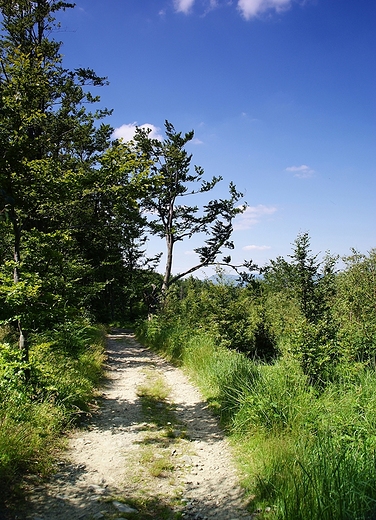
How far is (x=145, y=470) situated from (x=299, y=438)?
76.5 inches

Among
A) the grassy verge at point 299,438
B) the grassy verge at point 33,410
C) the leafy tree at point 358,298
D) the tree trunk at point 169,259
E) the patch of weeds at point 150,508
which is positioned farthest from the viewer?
the tree trunk at point 169,259

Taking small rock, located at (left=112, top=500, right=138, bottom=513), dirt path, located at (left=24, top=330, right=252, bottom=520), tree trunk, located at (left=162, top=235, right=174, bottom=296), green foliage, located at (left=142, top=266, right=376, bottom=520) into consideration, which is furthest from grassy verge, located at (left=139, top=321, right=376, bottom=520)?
tree trunk, located at (left=162, top=235, right=174, bottom=296)

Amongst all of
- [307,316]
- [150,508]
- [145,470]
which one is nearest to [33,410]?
[145,470]

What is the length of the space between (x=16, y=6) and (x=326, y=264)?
13999 mm

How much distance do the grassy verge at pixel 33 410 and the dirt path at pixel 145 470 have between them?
10.6 inches

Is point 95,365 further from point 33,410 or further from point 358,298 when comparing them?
point 358,298

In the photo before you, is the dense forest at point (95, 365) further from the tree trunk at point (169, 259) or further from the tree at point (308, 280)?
the tree trunk at point (169, 259)

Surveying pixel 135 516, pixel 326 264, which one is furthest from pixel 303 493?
pixel 326 264

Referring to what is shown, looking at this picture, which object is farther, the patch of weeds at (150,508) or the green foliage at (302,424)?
the patch of weeds at (150,508)

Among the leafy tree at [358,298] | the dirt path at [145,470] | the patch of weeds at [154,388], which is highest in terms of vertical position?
the leafy tree at [358,298]

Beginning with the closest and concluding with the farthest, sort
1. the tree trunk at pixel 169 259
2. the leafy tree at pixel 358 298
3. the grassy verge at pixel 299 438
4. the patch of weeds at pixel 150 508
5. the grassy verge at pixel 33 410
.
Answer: the grassy verge at pixel 299 438, the patch of weeds at pixel 150 508, the grassy verge at pixel 33 410, the leafy tree at pixel 358 298, the tree trunk at pixel 169 259

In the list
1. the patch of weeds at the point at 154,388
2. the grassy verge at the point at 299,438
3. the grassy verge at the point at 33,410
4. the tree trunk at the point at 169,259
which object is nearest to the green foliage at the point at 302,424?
the grassy verge at the point at 299,438

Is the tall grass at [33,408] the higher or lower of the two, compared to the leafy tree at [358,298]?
lower

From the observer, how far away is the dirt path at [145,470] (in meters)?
3.40
